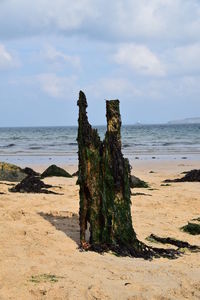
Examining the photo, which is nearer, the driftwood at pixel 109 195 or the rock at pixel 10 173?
the driftwood at pixel 109 195

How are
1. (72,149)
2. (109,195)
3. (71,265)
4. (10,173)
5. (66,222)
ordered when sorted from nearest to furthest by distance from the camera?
(71,265), (109,195), (66,222), (10,173), (72,149)

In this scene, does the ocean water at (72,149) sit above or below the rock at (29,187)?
below

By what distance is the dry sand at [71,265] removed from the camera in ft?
16.6

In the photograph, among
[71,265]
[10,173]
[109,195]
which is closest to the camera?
[71,265]

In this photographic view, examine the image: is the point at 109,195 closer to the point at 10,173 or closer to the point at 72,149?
the point at 10,173

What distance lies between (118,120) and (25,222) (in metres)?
2.73

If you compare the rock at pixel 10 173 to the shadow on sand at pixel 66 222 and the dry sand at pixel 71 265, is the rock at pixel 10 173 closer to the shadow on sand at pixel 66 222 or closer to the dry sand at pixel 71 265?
the dry sand at pixel 71 265

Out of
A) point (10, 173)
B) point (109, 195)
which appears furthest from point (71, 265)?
point (10, 173)

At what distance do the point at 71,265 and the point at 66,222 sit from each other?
2.68 metres

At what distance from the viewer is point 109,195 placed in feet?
22.6

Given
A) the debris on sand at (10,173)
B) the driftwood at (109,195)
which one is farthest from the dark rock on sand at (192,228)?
the debris on sand at (10,173)

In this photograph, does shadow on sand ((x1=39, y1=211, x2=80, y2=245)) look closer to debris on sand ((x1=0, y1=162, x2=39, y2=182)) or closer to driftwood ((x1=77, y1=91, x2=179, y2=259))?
driftwood ((x1=77, y1=91, x2=179, y2=259))

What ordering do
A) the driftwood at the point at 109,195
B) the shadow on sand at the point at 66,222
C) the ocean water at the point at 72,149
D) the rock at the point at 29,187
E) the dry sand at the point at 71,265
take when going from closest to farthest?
the dry sand at the point at 71,265 → the driftwood at the point at 109,195 → the shadow on sand at the point at 66,222 → the rock at the point at 29,187 → the ocean water at the point at 72,149

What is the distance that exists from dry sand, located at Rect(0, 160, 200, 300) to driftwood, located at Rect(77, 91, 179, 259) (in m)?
0.36
